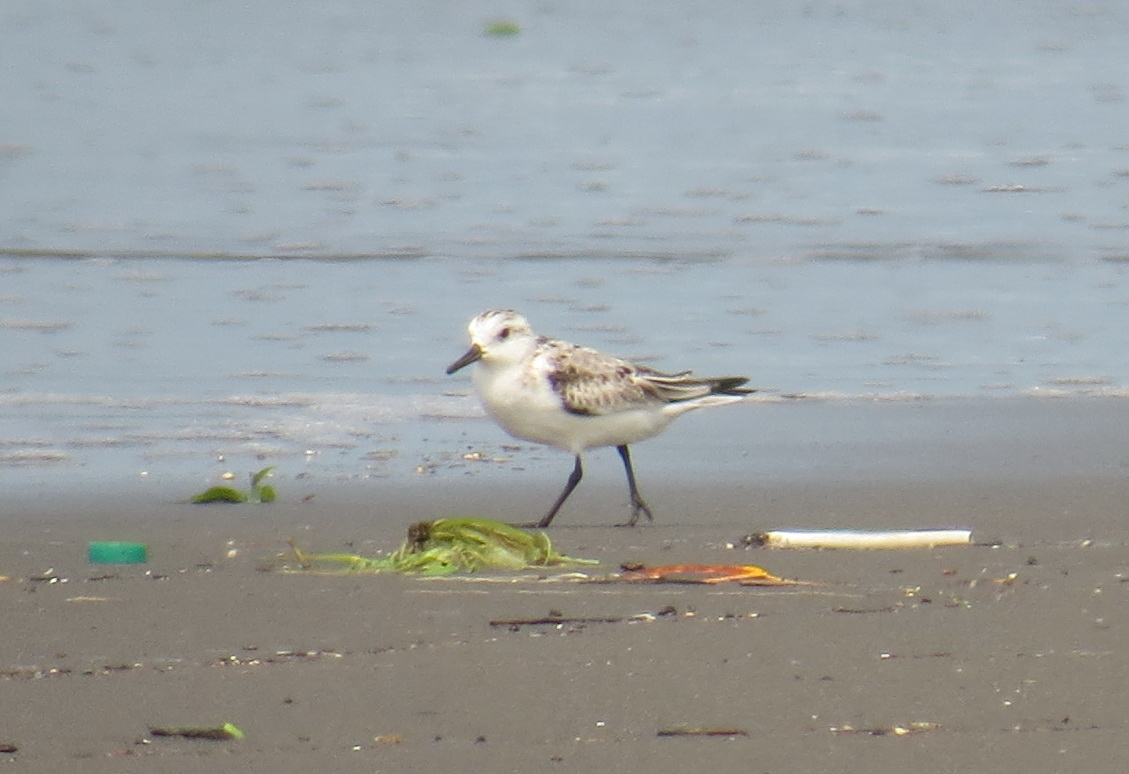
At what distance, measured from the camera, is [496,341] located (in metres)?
6.34

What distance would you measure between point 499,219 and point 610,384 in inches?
238

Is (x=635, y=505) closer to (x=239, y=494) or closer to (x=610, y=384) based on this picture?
(x=610, y=384)

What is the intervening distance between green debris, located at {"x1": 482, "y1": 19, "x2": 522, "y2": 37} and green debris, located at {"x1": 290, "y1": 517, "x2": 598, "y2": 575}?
56.5 feet

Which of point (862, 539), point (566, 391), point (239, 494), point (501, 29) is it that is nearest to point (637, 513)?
point (566, 391)

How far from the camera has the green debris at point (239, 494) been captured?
19.5 feet

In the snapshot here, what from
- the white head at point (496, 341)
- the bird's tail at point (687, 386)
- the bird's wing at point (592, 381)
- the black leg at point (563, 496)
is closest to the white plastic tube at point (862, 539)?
the black leg at point (563, 496)

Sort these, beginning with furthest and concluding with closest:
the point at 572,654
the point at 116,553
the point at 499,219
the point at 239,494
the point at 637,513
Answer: the point at 499,219
the point at 239,494
the point at 637,513
the point at 116,553
the point at 572,654

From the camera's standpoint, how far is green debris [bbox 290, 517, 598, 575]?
16.0ft

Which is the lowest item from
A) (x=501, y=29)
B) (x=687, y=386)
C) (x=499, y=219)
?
(x=687, y=386)

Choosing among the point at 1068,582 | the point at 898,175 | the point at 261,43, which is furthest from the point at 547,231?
the point at 261,43

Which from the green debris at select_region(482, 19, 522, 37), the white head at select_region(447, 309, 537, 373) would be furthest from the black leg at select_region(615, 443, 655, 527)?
the green debris at select_region(482, 19, 522, 37)

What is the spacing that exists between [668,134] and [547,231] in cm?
395

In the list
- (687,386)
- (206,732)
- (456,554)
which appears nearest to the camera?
(206,732)

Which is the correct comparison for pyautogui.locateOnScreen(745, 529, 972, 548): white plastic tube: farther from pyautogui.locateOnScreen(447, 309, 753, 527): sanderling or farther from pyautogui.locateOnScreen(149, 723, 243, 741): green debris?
pyautogui.locateOnScreen(149, 723, 243, 741): green debris
